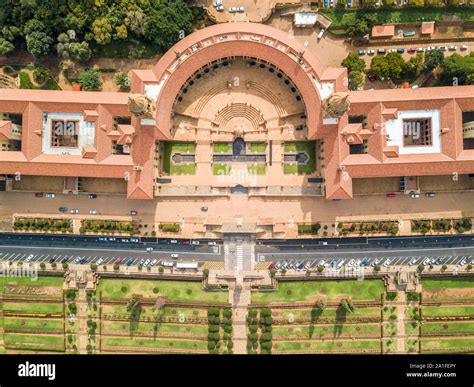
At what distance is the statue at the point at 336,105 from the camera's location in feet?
175

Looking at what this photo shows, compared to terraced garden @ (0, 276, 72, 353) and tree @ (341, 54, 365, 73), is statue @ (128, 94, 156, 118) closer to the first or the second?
tree @ (341, 54, 365, 73)

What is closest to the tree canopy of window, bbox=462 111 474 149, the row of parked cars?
the row of parked cars

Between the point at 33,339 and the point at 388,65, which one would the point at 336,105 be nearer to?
the point at 388,65

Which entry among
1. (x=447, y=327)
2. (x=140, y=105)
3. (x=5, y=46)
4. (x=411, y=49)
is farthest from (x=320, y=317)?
(x=5, y=46)

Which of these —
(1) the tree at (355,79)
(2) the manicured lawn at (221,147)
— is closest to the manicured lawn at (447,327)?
(1) the tree at (355,79)

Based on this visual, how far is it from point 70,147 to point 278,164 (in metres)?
33.5

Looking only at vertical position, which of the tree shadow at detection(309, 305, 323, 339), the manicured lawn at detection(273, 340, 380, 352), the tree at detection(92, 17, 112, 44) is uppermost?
the tree at detection(92, 17, 112, 44)

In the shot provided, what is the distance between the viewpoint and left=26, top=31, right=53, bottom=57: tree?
60156 millimetres

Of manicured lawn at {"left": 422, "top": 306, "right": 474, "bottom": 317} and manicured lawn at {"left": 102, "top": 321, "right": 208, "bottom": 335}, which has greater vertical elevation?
manicured lawn at {"left": 422, "top": 306, "right": 474, "bottom": 317}

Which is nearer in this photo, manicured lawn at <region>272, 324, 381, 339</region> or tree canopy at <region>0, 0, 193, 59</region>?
tree canopy at <region>0, 0, 193, 59</region>

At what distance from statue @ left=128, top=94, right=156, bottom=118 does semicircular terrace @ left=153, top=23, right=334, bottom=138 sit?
202cm
